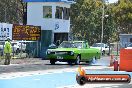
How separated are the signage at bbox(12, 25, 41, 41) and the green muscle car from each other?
27.9 feet

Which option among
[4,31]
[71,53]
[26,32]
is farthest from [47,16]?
[71,53]

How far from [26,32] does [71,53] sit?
11.4 metres

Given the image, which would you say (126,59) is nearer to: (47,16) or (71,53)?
(71,53)

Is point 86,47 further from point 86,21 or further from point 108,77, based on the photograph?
point 86,21

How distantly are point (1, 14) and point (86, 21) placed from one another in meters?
17.0

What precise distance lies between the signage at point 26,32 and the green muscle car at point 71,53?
8.52m

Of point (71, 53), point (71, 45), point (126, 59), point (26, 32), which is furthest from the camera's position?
point (26, 32)

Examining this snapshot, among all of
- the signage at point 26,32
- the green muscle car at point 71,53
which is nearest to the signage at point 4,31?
the signage at point 26,32

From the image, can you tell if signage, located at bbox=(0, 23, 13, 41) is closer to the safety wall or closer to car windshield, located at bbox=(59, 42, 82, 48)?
car windshield, located at bbox=(59, 42, 82, 48)

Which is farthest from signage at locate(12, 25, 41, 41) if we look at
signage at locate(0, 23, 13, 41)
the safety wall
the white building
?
the safety wall

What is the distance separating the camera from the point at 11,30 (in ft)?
118

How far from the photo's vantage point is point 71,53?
27.7 metres

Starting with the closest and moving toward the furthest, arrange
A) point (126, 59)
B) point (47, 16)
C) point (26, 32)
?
point (126, 59)
point (26, 32)
point (47, 16)

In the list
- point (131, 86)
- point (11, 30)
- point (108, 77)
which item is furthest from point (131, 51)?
point (11, 30)
